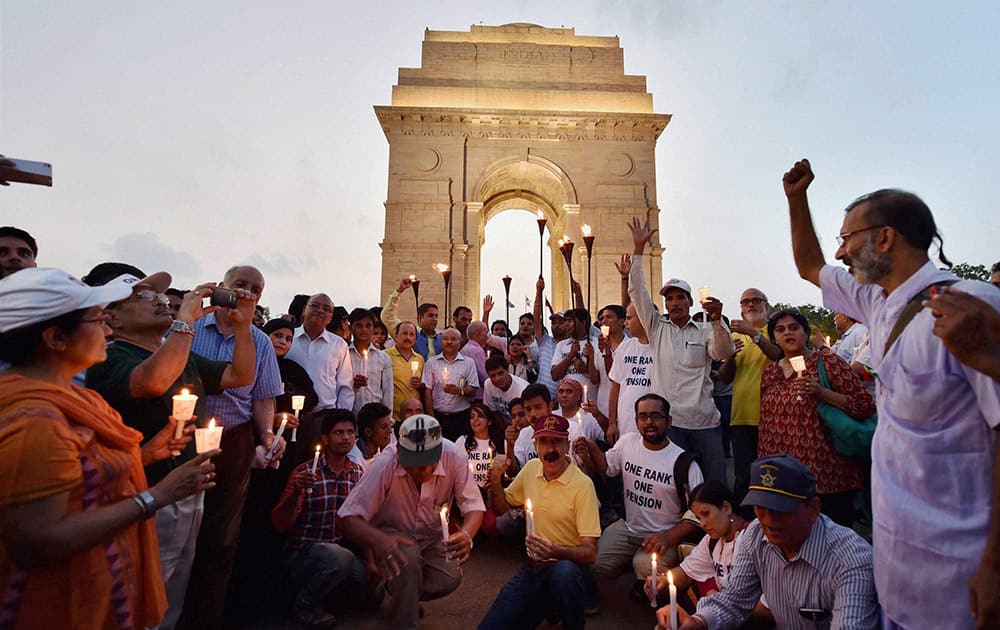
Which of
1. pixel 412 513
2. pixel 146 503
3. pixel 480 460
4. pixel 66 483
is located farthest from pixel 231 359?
pixel 480 460

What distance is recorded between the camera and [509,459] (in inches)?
171

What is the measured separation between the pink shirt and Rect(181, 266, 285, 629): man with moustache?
0.68 meters

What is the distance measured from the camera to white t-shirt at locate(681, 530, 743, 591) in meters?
3.26

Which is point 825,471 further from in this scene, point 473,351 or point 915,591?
point 473,351

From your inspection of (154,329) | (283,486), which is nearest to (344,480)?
(283,486)

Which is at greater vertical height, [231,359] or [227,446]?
[231,359]

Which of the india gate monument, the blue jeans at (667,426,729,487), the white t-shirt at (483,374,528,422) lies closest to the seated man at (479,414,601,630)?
the blue jeans at (667,426,729,487)

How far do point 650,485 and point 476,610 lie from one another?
1664 mm

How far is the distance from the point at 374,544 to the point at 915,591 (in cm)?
261

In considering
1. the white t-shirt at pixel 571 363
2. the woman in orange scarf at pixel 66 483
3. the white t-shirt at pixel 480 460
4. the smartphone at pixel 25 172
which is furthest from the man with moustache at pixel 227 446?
the white t-shirt at pixel 571 363

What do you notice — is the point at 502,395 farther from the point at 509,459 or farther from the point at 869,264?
the point at 869,264

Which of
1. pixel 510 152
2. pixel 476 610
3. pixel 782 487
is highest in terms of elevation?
pixel 510 152

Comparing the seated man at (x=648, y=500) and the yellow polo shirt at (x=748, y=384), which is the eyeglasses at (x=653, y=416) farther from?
the yellow polo shirt at (x=748, y=384)

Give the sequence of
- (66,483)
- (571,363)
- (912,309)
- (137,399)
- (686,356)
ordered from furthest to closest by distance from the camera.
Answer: (571,363), (686,356), (137,399), (912,309), (66,483)
